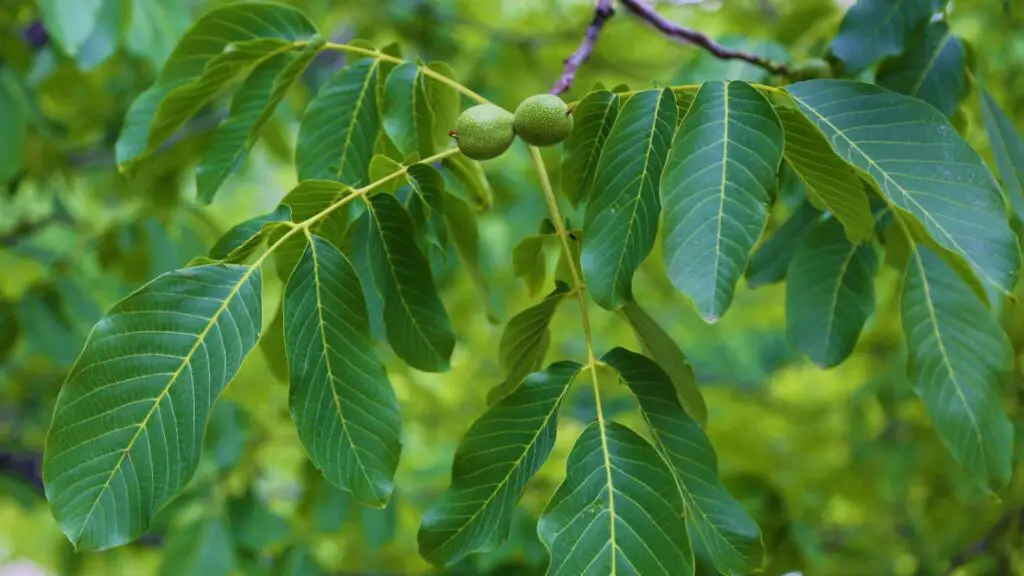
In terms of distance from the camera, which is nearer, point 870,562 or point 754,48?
point 754,48

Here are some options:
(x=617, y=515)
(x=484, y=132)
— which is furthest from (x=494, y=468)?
(x=484, y=132)

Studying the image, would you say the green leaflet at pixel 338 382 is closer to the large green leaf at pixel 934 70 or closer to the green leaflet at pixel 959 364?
the green leaflet at pixel 959 364

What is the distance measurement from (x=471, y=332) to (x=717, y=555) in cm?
315

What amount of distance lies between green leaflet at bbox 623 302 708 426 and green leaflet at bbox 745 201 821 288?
0.43 meters

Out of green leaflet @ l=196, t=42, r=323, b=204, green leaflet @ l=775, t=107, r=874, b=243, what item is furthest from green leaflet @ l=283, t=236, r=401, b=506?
green leaflet @ l=775, t=107, r=874, b=243

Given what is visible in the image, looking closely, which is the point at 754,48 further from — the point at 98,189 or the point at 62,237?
the point at 62,237

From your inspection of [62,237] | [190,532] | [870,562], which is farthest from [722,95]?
[62,237]

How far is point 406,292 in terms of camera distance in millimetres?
1217

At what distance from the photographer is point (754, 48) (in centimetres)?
170

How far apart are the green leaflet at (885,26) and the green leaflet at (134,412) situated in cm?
105

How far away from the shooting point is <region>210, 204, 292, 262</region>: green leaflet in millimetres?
1035

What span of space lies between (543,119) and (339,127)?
0.39 meters

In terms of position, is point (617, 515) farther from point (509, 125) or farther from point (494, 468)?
point (509, 125)

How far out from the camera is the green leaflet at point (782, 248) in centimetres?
152
